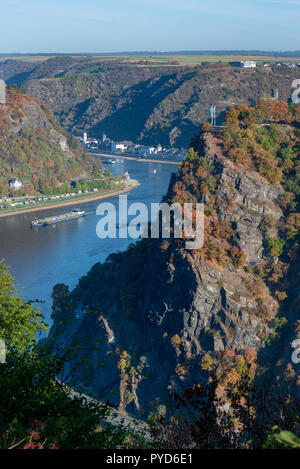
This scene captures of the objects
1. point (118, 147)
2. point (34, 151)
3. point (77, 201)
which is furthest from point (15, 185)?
point (118, 147)

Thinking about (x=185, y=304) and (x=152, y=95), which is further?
(x=152, y=95)

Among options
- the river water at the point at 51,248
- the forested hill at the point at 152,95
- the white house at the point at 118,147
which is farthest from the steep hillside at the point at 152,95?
the river water at the point at 51,248

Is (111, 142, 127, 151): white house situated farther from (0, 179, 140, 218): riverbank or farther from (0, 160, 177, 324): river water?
(0, 160, 177, 324): river water

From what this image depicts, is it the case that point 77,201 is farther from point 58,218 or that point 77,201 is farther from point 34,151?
point 34,151

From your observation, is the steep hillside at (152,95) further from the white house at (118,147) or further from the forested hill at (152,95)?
the white house at (118,147)

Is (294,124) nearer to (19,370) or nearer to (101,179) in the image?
(19,370)

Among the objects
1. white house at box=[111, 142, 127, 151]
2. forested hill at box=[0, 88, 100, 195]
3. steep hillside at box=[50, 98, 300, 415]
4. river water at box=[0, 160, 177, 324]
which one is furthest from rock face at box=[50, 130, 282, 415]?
white house at box=[111, 142, 127, 151]

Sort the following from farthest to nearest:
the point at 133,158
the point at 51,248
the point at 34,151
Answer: the point at 133,158, the point at 34,151, the point at 51,248
